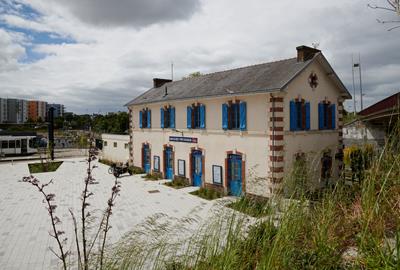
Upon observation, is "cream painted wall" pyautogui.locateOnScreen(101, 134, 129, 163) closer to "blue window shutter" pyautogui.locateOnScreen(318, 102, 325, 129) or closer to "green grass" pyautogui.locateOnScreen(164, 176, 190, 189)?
"green grass" pyautogui.locateOnScreen(164, 176, 190, 189)

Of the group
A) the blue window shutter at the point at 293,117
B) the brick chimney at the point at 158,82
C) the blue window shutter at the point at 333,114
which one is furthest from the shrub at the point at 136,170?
the blue window shutter at the point at 333,114

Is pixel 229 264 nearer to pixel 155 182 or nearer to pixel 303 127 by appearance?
pixel 303 127

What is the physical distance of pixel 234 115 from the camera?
46.0ft

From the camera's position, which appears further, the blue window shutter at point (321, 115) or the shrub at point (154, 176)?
the shrub at point (154, 176)

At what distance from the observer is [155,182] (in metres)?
18.0

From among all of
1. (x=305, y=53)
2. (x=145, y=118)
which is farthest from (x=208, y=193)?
(x=145, y=118)

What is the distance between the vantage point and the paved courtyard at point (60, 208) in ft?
27.0

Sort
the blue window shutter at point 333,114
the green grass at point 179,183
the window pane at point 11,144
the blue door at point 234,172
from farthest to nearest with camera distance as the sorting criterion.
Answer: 1. the window pane at point 11,144
2. the green grass at point 179,183
3. the blue window shutter at point 333,114
4. the blue door at point 234,172

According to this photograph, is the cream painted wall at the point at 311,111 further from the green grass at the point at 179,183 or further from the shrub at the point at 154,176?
the shrub at the point at 154,176

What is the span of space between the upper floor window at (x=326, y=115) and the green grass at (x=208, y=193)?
6.33 meters

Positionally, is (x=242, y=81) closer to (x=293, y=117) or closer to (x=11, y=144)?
(x=293, y=117)

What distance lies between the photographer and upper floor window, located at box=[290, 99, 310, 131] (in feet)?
42.0

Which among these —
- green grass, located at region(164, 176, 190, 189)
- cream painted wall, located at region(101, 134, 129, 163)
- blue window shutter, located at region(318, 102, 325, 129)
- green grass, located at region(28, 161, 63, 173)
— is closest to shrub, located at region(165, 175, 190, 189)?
green grass, located at region(164, 176, 190, 189)

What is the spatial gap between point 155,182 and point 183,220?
15.1m
